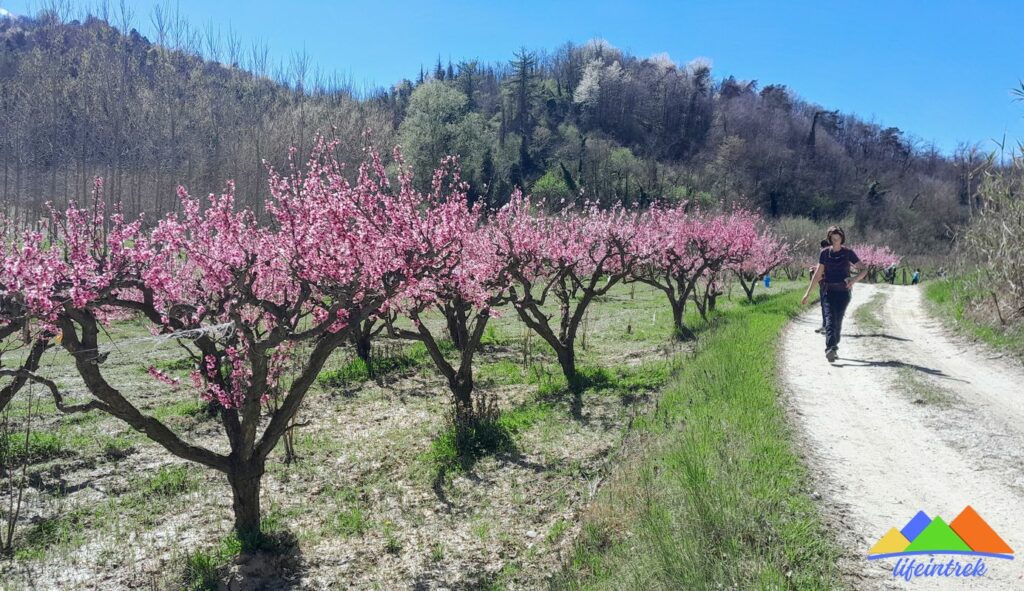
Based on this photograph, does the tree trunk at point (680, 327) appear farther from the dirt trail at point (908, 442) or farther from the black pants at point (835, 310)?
the black pants at point (835, 310)

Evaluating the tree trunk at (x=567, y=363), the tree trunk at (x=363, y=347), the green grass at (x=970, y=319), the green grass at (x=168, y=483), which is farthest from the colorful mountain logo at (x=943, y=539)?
the tree trunk at (x=363, y=347)

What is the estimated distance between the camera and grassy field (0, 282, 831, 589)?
17.3 feet

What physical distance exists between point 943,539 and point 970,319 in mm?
12299

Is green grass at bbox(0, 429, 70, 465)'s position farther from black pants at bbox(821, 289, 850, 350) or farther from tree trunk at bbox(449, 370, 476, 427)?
black pants at bbox(821, 289, 850, 350)

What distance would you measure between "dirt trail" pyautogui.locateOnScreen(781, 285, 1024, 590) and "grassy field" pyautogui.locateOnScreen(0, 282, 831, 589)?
383mm

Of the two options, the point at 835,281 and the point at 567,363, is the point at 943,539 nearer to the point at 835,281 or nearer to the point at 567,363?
the point at 835,281

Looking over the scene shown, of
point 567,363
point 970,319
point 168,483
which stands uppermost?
point 970,319

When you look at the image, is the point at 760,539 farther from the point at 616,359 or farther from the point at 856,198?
the point at 856,198

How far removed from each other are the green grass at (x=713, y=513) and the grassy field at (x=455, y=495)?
0.02 metres

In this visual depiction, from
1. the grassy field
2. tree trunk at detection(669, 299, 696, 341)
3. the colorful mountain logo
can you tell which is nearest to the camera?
the colorful mountain logo

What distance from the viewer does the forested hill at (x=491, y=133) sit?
41.4 meters

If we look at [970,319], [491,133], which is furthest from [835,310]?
[491,133]

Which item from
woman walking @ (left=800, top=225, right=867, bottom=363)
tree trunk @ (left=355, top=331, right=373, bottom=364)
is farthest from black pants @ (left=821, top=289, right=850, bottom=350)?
tree trunk @ (left=355, top=331, right=373, bottom=364)

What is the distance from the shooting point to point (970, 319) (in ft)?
45.9
